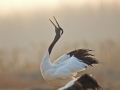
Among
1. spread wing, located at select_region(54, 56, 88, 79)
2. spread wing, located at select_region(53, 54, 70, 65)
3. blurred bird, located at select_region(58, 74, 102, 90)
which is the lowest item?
blurred bird, located at select_region(58, 74, 102, 90)

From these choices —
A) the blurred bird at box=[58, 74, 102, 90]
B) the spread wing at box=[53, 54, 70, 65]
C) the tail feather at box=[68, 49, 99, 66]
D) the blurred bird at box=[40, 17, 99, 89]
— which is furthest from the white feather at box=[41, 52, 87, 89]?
the blurred bird at box=[58, 74, 102, 90]

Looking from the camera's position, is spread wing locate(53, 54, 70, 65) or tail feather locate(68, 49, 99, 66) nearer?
tail feather locate(68, 49, 99, 66)

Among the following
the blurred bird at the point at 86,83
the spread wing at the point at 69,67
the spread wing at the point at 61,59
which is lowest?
the blurred bird at the point at 86,83

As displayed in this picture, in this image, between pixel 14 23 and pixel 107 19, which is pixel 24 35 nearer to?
pixel 14 23

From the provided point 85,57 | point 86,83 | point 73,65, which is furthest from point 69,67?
point 86,83

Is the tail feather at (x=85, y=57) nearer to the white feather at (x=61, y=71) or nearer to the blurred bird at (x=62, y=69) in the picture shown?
the blurred bird at (x=62, y=69)

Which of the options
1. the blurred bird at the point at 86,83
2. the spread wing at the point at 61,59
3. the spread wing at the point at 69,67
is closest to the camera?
the blurred bird at the point at 86,83

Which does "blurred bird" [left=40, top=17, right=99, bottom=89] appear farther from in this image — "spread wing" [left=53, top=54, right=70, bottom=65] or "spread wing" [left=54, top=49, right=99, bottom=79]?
"spread wing" [left=53, top=54, right=70, bottom=65]

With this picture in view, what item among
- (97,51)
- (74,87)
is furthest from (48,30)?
(74,87)

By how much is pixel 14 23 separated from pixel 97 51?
1.68m

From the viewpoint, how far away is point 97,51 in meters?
9.70

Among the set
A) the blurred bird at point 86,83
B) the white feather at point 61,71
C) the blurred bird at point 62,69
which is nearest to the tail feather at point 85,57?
the blurred bird at point 62,69

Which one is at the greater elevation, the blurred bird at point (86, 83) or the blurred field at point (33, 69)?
the blurred field at point (33, 69)

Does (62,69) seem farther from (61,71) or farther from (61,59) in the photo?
(61,59)
